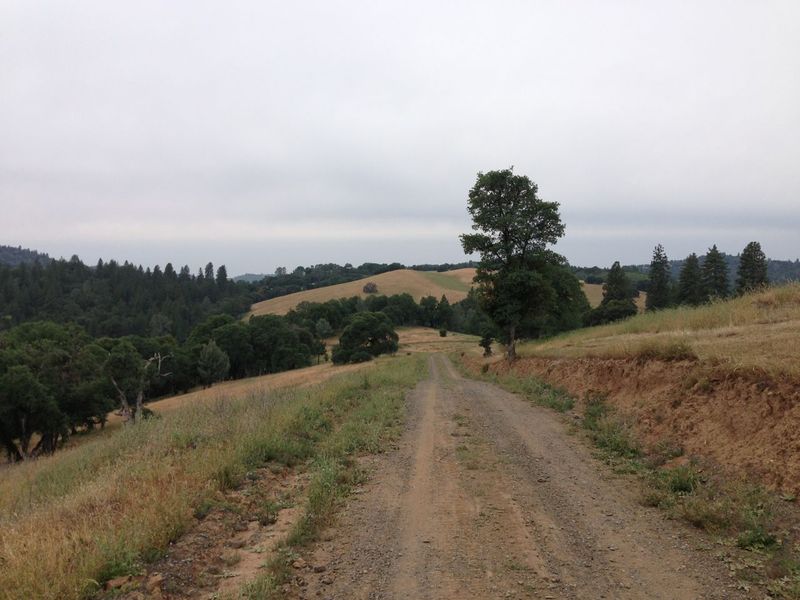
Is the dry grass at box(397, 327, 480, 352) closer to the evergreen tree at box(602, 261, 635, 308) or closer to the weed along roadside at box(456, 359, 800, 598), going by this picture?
the evergreen tree at box(602, 261, 635, 308)

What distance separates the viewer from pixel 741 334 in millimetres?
11109

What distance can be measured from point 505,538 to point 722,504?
2779mm

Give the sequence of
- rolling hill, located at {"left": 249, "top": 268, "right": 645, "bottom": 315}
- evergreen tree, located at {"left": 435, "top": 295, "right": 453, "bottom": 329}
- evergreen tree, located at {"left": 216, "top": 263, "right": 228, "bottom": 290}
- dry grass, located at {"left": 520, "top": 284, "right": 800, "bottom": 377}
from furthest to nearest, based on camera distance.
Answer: evergreen tree, located at {"left": 216, "top": 263, "right": 228, "bottom": 290}
rolling hill, located at {"left": 249, "top": 268, "right": 645, "bottom": 315}
evergreen tree, located at {"left": 435, "top": 295, "right": 453, "bottom": 329}
dry grass, located at {"left": 520, "top": 284, "right": 800, "bottom": 377}

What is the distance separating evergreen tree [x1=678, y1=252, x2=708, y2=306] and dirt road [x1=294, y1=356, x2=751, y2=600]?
62.5m

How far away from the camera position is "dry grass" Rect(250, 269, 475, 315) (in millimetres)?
138250

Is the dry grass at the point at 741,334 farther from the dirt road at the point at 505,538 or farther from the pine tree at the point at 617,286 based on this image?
the pine tree at the point at 617,286

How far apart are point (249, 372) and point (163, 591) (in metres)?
91.5

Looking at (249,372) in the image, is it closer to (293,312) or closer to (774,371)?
(293,312)

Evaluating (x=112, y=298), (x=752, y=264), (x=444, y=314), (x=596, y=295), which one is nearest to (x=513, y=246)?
(x=752, y=264)

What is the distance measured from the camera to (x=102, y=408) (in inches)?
1838

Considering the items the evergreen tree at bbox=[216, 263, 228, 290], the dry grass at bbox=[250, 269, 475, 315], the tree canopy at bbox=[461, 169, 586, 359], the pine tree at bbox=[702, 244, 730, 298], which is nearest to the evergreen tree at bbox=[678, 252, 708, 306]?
the pine tree at bbox=[702, 244, 730, 298]

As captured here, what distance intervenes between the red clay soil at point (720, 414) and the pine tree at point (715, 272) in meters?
59.2

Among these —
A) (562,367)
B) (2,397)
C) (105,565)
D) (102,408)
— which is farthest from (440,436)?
(102,408)

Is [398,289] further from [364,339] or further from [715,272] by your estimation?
[715,272]
